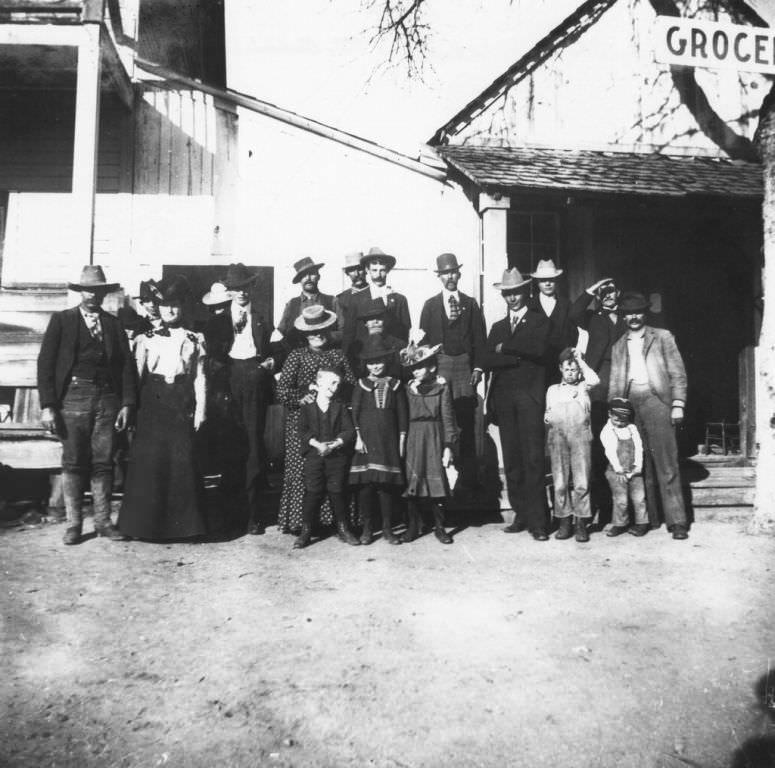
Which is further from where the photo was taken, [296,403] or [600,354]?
[600,354]

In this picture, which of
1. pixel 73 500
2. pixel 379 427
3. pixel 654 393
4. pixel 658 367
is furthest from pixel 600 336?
pixel 73 500

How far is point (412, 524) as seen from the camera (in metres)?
Result: 5.89

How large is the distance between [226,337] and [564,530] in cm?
345

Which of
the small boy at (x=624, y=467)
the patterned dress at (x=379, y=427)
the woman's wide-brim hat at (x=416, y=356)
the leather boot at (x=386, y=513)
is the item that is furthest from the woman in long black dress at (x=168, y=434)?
the small boy at (x=624, y=467)

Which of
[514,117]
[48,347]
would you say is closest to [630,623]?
[48,347]

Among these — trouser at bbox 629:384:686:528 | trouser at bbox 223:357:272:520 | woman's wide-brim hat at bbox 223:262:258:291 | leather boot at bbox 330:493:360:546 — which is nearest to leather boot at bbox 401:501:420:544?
leather boot at bbox 330:493:360:546

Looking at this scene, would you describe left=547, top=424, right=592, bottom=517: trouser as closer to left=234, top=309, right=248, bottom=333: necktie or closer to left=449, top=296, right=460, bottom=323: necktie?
left=449, top=296, right=460, bottom=323: necktie

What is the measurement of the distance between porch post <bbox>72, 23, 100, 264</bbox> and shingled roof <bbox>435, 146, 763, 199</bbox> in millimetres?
3918

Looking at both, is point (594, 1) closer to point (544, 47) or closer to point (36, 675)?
point (544, 47)

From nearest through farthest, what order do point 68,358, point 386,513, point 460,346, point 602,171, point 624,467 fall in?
1. point 68,358
2. point 386,513
3. point 624,467
4. point 460,346
5. point 602,171

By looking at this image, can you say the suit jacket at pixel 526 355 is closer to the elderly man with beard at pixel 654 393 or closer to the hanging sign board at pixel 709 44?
the elderly man with beard at pixel 654 393

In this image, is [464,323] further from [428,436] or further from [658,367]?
[658,367]

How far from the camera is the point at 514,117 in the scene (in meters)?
9.19

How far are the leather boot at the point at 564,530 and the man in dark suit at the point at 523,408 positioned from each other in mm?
133
